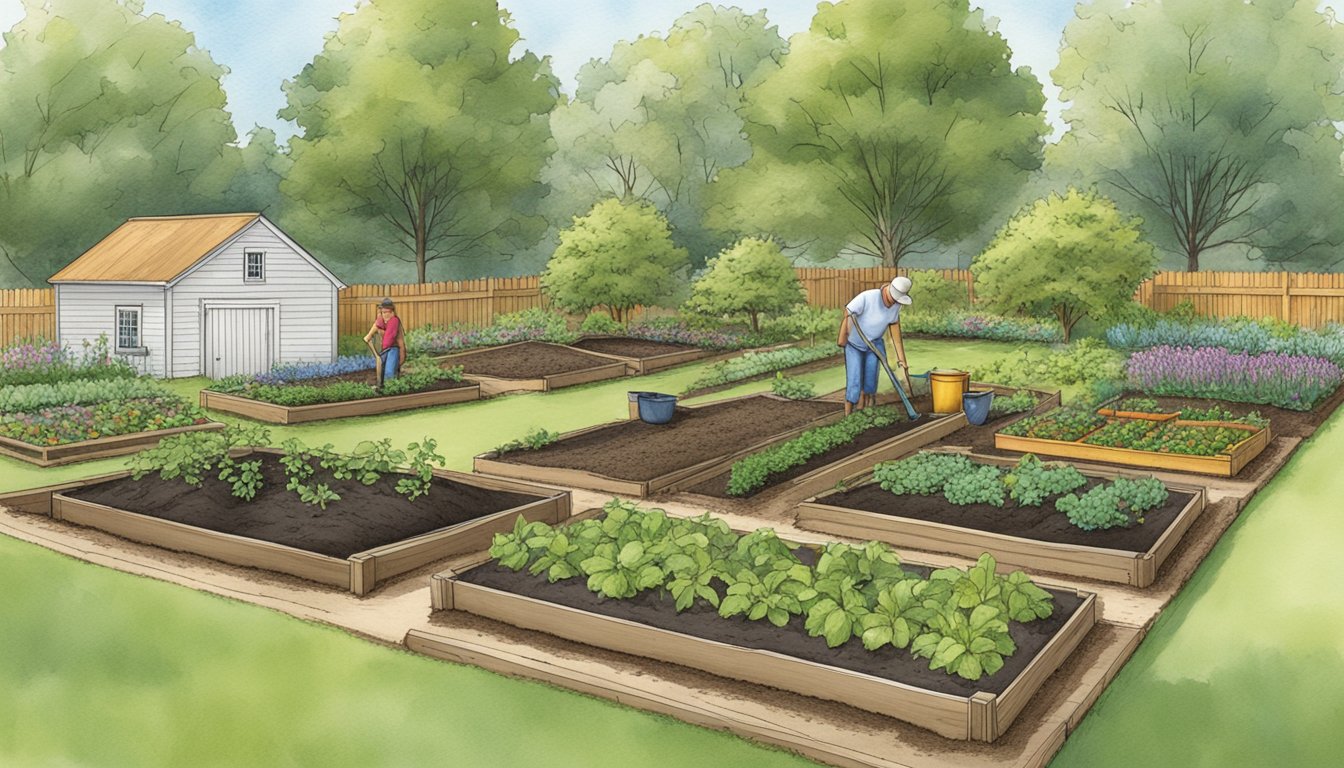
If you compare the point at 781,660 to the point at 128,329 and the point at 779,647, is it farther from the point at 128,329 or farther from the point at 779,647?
the point at 128,329

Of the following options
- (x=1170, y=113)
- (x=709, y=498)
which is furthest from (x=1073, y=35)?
(x=709, y=498)

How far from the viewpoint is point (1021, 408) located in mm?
14367

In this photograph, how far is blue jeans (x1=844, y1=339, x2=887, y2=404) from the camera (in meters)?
13.4

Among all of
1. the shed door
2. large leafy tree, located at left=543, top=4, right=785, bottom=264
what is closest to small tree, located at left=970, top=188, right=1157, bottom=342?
the shed door

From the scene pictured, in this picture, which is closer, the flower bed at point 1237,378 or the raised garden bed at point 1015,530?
the raised garden bed at point 1015,530

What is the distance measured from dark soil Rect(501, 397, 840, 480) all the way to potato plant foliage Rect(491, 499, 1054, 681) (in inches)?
128

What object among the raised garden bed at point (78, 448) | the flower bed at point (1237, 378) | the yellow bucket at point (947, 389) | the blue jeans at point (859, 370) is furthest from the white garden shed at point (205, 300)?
the flower bed at point (1237, 378)

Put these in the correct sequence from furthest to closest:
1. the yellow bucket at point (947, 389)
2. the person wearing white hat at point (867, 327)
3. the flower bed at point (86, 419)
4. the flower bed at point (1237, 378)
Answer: the flower bed at point (1237, 378) < the yellow bucket at point (947, 389) < the person wearing white hat at point (867, 327) < the flower bed at point (86, 419)

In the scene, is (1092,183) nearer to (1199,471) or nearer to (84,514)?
(1199,471)

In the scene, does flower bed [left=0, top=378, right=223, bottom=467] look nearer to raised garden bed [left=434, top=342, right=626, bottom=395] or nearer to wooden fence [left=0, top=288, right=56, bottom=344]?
raised garden bed [left=434, top=342, right=626, bottom=395]

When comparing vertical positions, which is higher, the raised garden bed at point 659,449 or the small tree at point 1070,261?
the small tree at point 1070,261

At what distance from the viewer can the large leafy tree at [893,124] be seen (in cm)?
3275

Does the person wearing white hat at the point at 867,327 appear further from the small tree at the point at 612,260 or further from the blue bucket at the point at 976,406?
the small tree at the point at 612,260

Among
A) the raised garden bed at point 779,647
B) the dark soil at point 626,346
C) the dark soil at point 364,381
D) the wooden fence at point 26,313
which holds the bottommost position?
the raised garden bed at point 779,647
